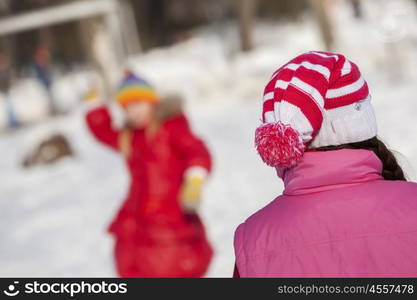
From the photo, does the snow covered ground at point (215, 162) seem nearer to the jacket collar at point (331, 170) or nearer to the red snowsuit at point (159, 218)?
the jacket collar at point (331, 170)

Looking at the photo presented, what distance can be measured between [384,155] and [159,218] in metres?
2.82

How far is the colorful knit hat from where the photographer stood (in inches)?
183

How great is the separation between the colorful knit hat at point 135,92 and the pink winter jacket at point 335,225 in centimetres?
281

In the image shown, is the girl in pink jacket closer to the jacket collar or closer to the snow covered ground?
the jacket collar

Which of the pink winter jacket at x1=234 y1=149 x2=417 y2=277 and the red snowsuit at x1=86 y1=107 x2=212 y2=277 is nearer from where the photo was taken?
the pink winter jacket at x1=234 y1=149 x2=417 y2=277

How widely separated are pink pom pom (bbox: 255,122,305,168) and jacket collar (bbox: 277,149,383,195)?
0.03m

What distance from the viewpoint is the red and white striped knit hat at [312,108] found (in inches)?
73.3

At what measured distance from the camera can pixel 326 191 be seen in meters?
1.86

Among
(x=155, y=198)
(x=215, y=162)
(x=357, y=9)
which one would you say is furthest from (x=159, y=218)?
(x=357, y=9)

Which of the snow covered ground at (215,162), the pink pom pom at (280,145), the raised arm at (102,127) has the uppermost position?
the pink pom pom at (280,145)

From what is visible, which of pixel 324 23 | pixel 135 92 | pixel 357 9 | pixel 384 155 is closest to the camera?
pixel 384 155

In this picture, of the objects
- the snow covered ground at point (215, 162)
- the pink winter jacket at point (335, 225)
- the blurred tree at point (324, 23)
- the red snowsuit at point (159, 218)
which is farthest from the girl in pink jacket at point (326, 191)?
the blurred tree at point (324, 23)

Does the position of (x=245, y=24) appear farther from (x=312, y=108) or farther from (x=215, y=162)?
(x=312, y=108)

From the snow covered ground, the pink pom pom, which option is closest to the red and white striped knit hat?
the pink pom pom
